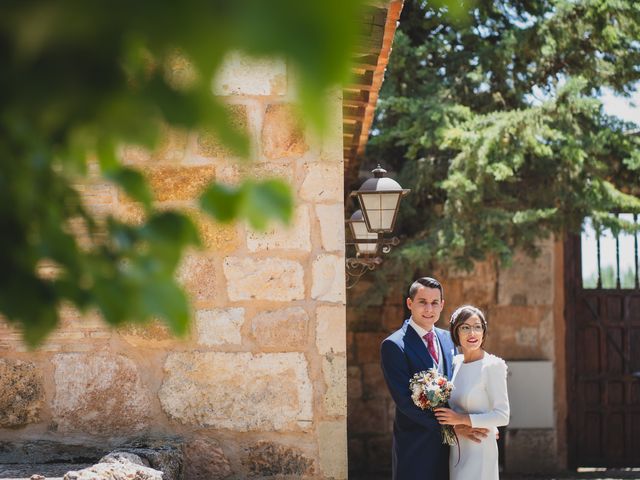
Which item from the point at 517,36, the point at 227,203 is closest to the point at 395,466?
the point at 227,203

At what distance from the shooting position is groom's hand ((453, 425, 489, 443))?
142 inches

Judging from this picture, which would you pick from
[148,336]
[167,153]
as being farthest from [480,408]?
[167,153]

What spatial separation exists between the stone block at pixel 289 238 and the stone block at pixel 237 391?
418 mm

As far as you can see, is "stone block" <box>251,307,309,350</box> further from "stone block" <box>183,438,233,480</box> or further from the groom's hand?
the groom's hand

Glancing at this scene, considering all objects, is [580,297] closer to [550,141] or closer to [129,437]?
[550,141]

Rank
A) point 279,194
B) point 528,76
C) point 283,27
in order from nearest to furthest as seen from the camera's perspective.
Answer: point 283,27 < point 279,194 < point 528,76

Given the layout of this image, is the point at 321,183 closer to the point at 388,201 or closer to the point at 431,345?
the point at 431,345

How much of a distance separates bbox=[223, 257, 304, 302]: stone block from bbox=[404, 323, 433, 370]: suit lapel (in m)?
0.78

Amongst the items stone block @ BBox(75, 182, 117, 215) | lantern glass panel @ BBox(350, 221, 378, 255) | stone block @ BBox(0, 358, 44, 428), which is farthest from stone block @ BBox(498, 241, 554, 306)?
stone block @ BBox(0, 358, 44, 428)

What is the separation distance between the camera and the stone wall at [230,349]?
3.13 metres

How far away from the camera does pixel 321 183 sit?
3.23 metres

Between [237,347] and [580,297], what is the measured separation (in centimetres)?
606

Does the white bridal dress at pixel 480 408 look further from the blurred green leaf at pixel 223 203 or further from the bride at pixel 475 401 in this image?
the blurred green leaf at pixel 223 203

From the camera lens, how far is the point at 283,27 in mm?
540
